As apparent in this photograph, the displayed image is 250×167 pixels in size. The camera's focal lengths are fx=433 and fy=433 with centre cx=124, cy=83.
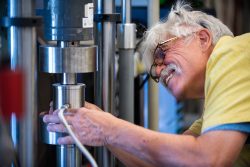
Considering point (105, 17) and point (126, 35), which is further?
point (126, 35)

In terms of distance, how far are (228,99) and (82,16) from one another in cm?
35

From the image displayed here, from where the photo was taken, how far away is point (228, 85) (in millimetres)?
896

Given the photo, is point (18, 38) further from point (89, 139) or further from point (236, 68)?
point (236, 68)

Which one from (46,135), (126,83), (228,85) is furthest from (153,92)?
(46,135)

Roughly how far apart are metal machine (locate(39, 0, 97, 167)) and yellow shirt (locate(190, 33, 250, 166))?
0.28m

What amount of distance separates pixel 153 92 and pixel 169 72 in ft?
0.64

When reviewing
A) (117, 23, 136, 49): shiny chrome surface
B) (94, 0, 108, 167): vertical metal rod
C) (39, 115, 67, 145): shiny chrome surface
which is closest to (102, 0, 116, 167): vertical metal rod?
(94, 0, 108, 167): vertical metal rod

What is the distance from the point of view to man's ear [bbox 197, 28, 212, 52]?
108cm

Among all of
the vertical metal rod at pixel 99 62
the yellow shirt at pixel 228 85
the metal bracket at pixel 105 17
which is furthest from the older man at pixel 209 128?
the metal bracket at pixel 105 17

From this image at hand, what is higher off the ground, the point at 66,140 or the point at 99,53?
the point at 99,53

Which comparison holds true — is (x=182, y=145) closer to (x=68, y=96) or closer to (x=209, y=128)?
(x=209, y=128)

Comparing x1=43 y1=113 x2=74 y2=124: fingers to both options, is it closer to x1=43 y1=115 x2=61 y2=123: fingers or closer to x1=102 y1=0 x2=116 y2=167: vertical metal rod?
x1=43 y1=115 x2=61 y2=123: fingers

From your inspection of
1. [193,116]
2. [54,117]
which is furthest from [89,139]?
[193,116]

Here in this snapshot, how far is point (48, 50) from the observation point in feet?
2.47
